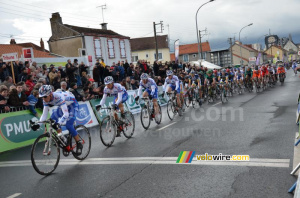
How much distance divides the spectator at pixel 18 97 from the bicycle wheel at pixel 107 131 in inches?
157

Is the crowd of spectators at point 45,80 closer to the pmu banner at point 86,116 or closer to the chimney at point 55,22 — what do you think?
the pmu banner at point 86,116

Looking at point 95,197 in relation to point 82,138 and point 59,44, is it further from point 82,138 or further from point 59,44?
point 59,44

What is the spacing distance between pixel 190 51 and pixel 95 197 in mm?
81076

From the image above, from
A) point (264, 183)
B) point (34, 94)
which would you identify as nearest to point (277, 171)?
point (264, 183)

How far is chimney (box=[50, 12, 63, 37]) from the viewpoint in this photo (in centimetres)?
4381

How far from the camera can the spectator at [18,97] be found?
10844mm

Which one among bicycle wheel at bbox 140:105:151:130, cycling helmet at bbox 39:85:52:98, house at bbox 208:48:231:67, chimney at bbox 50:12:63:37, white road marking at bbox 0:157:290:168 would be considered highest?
chimney at bbox 50:12:63:37

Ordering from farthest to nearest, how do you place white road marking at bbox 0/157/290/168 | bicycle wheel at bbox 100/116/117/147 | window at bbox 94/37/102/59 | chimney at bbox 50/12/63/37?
chimney at bbox 50/12/63/37 < window at bbox 94/37/102/59 < bicycle wheel at bbox 100/116/117/147 < white road marking at bbox 0/157/290/168

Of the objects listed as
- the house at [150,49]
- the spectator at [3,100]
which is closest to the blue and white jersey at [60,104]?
the spectator at [3,100]

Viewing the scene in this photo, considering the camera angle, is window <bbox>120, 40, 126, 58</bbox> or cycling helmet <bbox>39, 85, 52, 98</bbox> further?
window <bbox>120, 40, 126, 58</bbox>

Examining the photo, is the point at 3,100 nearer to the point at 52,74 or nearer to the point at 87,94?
Result: the point at 87,94

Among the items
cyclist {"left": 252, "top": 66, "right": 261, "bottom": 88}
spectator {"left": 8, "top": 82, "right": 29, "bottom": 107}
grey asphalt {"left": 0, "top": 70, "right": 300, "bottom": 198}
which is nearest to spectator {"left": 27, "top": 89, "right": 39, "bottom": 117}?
spectator {"left": 8, "top": 82, "right": 29, "bottom": 107}

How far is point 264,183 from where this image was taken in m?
4.71

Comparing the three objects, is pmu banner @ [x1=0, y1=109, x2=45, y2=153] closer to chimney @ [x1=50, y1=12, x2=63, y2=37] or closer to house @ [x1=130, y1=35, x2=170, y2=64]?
Result: chimney @ [x1=50, y1=12, x2=63, y2=37]
